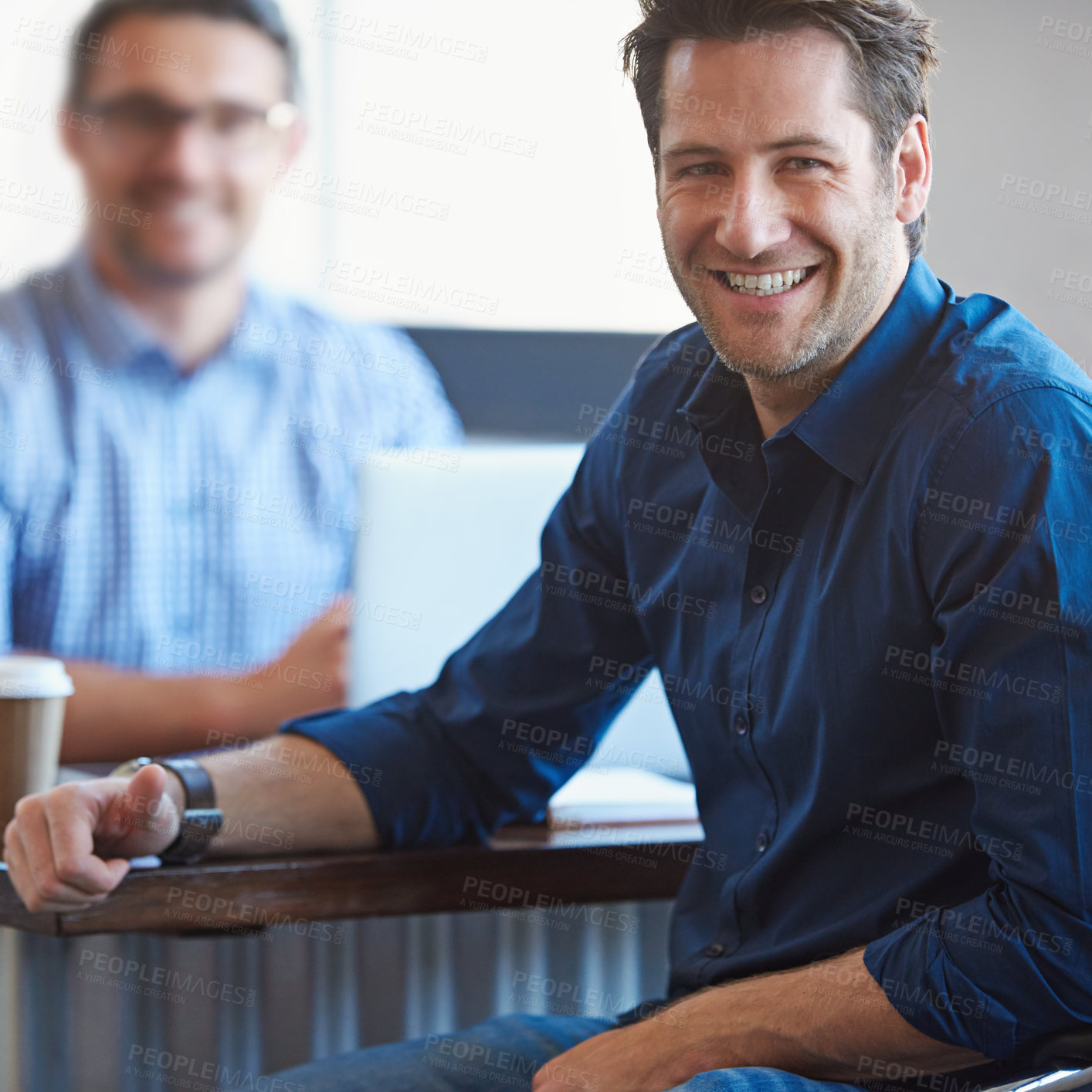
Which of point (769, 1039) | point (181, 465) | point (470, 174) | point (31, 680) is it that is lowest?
point (769, 1039)

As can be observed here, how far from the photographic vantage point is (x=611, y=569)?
133 centimetres

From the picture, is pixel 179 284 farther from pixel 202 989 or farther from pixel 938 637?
pixel 938 637

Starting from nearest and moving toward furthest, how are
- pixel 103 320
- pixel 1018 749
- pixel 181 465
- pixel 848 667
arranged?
pixel 1018 749
pixel 848 667
pixel 181 465
pixel 103 320

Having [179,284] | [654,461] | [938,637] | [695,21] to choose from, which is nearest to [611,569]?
[654,461]

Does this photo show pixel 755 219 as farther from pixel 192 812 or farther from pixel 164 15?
pixel 164 15

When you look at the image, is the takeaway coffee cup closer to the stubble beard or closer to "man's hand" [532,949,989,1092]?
"man's hand" [532,949,989,1092]

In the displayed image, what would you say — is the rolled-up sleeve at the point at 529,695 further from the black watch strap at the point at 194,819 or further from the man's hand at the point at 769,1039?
the man's hand at the point at 769,1039

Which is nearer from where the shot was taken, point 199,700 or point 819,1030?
point 819,1030

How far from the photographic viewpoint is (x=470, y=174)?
9.07 ft

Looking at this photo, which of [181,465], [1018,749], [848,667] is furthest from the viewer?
[181,465]

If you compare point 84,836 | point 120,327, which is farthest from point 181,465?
point 84,836

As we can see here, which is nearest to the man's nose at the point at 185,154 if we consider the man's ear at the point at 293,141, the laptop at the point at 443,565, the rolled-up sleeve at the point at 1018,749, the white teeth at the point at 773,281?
the man's ear at the point at 293,141

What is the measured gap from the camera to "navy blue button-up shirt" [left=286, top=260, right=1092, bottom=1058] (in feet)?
2.90

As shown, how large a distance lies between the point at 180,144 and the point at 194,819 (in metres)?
2.10
